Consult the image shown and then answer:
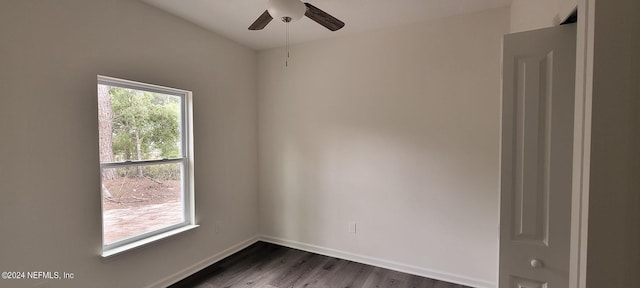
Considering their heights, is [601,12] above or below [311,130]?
above

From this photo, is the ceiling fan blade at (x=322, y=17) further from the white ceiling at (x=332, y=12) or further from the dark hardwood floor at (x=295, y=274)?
the dark hardwood floor at (x=295, y=274)

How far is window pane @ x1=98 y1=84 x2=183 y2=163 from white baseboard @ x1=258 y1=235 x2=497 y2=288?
5.81ft

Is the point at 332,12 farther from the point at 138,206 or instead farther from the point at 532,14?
the point at 138,206

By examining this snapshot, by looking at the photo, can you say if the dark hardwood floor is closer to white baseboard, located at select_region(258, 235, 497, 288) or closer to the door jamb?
white baseboard, located at select_region(258, 235, 497, 288)

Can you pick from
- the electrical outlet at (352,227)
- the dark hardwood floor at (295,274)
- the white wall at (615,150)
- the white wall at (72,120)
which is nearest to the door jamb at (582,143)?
the white wall at (615,150)

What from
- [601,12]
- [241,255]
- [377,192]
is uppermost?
[601,12]

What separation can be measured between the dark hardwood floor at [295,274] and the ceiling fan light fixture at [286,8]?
2.38m

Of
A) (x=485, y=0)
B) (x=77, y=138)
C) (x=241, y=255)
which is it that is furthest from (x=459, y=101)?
(x=77, y=138)

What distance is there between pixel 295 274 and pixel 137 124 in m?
2.11

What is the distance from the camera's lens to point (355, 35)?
296 cm

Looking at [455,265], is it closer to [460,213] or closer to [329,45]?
[460,213]

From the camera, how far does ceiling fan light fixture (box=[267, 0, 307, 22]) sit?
167 cm

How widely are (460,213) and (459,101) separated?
1.09 meters

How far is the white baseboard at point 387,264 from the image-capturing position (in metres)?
2.52
